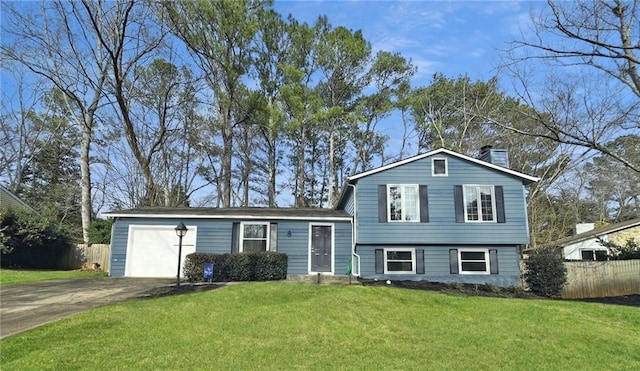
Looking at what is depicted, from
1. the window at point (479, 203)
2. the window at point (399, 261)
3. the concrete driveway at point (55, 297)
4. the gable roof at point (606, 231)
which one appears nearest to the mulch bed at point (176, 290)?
the concrete driveway at point (55, 297)

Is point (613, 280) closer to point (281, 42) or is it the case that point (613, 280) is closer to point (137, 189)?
point (281, 42)

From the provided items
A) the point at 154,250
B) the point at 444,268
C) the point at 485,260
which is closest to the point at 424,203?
the point at 444,268

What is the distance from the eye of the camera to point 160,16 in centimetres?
1991

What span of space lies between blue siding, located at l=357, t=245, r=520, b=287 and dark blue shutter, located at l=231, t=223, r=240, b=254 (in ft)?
15.7

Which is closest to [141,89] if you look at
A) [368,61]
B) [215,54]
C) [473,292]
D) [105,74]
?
[105,74]

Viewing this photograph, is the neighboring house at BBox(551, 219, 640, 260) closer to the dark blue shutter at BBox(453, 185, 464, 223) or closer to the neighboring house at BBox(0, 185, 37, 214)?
the dark blue shutter at BBox(453, 185, 464, 223)

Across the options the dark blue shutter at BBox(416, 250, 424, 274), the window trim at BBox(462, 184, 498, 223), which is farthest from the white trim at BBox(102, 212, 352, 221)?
the window trim at BBox(462, 184, 498, 223)

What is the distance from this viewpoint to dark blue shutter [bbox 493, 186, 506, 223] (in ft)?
49.3

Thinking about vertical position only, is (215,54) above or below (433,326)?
above

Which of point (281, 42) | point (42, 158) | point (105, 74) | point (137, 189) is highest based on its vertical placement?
point (281, 42)

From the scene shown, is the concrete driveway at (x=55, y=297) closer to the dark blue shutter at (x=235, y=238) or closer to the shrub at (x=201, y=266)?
the shrub at (x=201, y=266)

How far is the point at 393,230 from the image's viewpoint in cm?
1493

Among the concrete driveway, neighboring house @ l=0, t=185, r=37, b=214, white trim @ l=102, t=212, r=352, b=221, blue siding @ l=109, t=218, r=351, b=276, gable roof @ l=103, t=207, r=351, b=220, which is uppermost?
neighboring house @ l=0, t=185, r=37, b=214

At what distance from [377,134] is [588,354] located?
2196 centimetres
